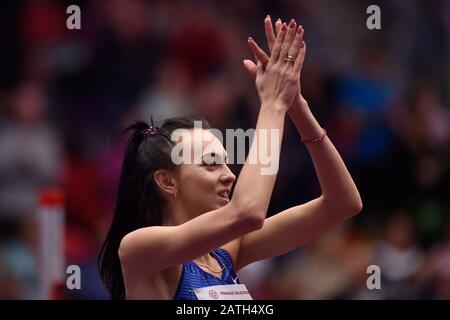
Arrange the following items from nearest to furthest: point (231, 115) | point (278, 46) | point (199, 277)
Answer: point (278, 46) → point (199, 277) → point (231, 115)

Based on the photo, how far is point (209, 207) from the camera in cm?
369

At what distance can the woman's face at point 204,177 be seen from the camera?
3.68 m

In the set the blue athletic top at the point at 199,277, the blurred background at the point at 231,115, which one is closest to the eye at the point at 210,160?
the blue athletic top at the point at 199,277

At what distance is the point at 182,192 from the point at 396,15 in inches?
170

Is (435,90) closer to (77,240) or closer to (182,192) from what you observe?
(77,240)

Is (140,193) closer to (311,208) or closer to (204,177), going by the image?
(204,177)

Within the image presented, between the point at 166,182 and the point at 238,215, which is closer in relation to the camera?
the point at 238,215

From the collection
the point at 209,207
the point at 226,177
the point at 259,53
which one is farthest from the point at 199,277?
the point at 259,53

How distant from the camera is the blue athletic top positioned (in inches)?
141

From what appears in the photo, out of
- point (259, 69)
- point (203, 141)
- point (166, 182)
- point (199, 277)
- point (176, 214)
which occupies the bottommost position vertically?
point (199, 277)

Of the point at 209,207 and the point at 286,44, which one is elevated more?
the point at 286,44

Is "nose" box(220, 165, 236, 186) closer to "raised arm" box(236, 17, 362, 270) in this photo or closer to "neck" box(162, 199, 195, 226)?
"neck" box(162, 199, 195, 226)

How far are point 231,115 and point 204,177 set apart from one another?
322cm

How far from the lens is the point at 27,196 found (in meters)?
6.95
